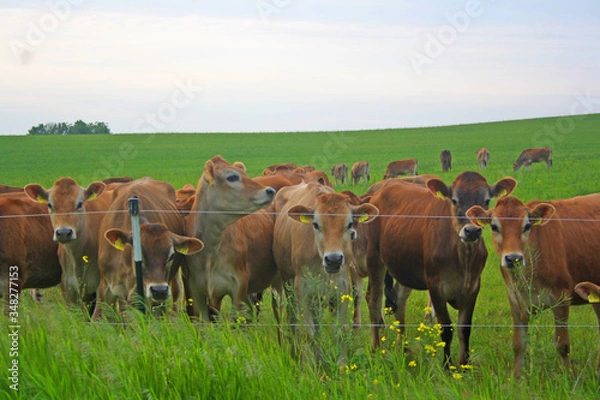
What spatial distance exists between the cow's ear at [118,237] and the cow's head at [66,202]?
1.00 metres

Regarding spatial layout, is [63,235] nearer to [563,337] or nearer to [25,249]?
[25,249]

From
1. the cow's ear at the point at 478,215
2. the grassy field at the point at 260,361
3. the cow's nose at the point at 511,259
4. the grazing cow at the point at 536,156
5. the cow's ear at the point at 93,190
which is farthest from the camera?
the grazing cow at the point at 536,156

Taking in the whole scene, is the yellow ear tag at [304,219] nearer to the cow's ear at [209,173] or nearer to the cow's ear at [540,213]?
the cow's ear at [209,173]

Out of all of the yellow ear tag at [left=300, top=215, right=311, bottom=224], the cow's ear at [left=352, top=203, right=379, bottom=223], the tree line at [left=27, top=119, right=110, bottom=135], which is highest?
the tree line at [left=27, top=119, right=110, bottom=135]

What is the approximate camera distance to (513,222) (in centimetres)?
744

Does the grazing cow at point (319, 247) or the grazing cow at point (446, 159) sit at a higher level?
the grazing cow at point (446, 159)

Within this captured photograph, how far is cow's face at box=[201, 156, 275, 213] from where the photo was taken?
A: 891cm

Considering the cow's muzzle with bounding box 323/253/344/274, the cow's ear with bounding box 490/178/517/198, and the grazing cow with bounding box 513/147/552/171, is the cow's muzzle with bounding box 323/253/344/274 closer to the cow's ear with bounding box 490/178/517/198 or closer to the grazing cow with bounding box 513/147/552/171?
the cow's ear with bounding box 490/178/517/198

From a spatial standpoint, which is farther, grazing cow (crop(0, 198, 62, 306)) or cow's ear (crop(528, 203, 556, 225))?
grazing cow (crop(0, 198, 62, 306))

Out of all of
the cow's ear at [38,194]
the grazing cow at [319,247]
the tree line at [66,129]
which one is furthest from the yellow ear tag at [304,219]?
the tree line at [66,129]

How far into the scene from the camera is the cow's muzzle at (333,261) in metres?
7.47

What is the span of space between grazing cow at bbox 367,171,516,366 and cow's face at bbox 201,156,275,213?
159cm

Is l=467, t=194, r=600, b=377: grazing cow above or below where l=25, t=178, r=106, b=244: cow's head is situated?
below

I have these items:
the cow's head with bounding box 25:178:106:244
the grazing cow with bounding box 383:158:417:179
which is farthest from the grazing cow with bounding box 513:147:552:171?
the cow's head with bounding box 25:178:106:244
